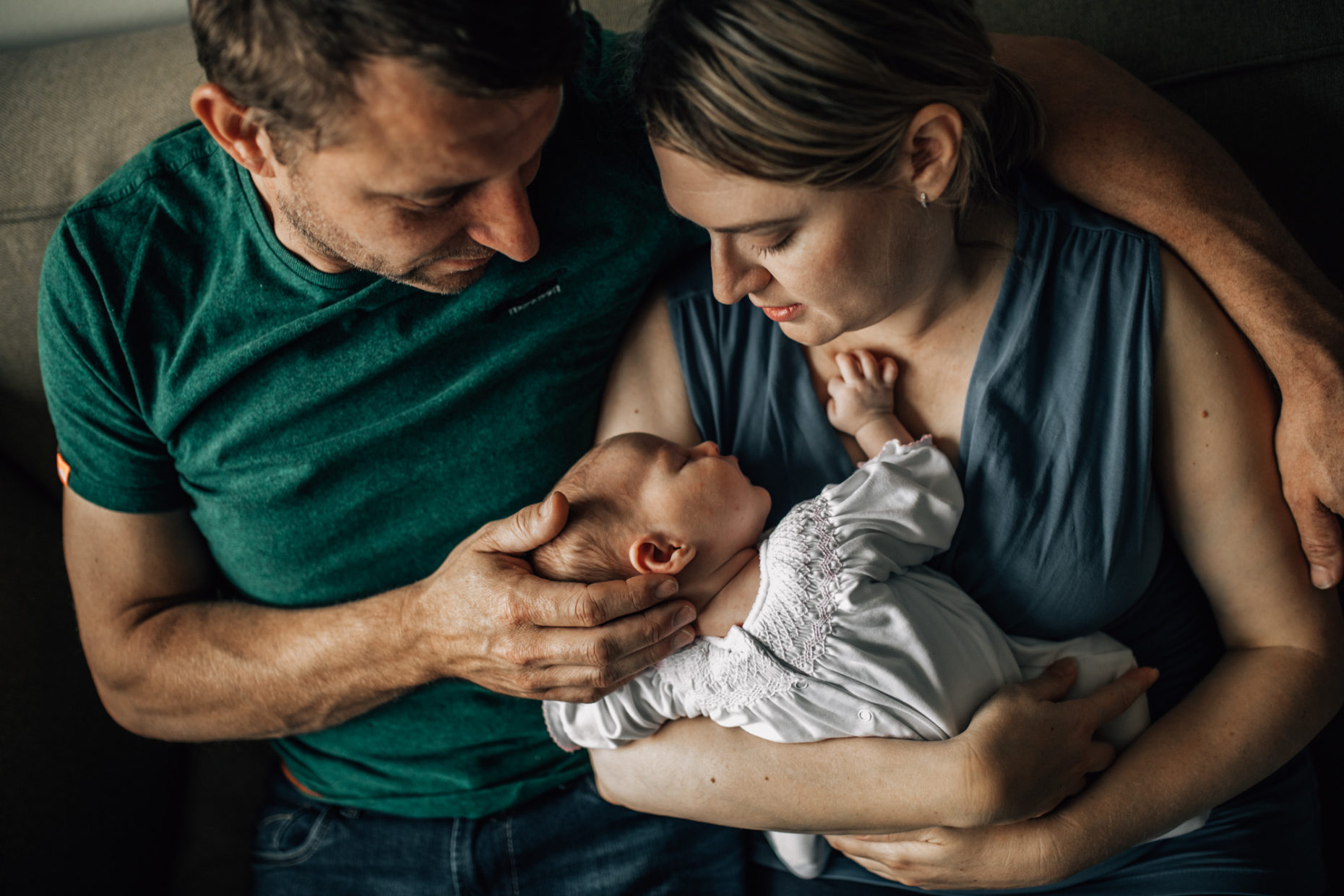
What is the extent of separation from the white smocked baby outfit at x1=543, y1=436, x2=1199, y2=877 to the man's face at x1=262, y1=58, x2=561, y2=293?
1.89ft

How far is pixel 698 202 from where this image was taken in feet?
3.71

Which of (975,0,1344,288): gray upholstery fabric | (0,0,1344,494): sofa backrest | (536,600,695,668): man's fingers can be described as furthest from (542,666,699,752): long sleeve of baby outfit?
(975,0,1344,288): gray upholstery fabric

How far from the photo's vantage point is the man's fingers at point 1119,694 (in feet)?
4.13

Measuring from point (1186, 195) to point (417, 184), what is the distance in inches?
41.1

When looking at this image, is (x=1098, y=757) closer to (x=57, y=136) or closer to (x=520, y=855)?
(x=520, y=855)

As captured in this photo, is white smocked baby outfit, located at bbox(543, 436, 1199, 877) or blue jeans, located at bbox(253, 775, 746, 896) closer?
white smocked baby outfit, located at bbox(543, 436, 1199, 877)

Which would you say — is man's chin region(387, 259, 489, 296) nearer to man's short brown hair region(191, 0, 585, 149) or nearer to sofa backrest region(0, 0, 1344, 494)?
man's short brown hair region(191, 0, 585, 149)

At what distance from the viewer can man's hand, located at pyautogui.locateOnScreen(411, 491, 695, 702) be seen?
1157 mm

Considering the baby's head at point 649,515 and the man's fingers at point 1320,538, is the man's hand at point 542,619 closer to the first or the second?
the baby's head at point 649,515

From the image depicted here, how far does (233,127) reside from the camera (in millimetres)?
1114

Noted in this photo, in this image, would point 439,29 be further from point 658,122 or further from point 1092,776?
point 1092,776

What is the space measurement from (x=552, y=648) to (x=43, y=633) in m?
1.04

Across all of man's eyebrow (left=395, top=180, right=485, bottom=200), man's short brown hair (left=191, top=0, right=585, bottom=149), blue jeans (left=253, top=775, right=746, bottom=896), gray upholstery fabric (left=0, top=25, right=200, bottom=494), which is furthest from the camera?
gray upholstery fabric (left=0, top=25, right=200, bottom=494)

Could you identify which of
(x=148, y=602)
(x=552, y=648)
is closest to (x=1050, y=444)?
(x=552, y=648)
